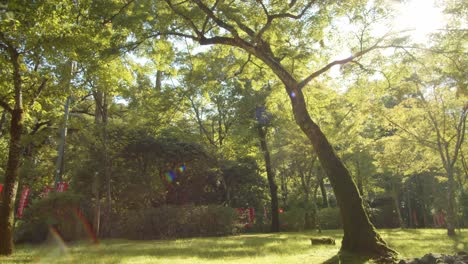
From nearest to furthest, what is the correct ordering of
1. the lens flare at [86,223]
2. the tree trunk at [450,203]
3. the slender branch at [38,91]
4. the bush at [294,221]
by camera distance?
1. the slender branch at [38,91]
2. the lens flare at [86,223]
3. the tree trunk at [450,203]
4. the bush at [294,221]

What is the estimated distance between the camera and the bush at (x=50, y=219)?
15617mm

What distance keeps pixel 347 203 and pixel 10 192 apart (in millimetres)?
9139

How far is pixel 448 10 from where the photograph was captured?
11500 mm

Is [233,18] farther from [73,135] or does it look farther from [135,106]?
[73,135]

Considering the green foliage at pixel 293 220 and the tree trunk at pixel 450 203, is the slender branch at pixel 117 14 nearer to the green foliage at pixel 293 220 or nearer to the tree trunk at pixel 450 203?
the tree trunk at pixel 450 203

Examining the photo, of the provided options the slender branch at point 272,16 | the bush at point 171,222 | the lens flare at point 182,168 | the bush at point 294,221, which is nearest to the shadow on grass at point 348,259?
the slender branch at point 272,16

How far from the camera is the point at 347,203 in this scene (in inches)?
341

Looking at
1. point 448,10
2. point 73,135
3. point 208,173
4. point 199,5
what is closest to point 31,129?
point 73,135

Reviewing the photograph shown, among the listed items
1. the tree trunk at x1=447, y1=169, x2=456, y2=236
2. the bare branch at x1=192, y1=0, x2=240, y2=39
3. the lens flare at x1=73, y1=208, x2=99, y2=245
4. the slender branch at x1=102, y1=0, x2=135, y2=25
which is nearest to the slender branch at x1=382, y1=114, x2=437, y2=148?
the tree trunk at x1=447, y1=169, x2=456, y2=236

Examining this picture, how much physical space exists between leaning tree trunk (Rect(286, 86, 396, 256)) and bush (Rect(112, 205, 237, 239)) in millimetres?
10533

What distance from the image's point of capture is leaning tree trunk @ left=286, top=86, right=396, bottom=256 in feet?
27.0

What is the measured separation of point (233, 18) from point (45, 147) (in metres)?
21.0

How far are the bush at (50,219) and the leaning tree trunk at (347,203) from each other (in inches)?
484

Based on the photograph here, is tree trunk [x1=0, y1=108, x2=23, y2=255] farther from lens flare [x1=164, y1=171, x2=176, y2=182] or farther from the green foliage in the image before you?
the green foliage
